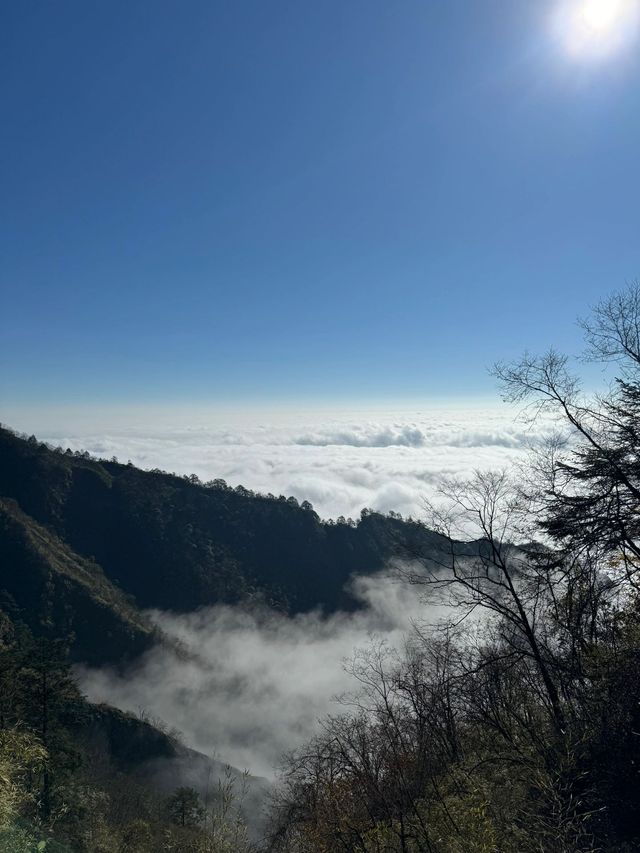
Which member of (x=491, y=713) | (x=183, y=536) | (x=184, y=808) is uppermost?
(x=491, y=713)

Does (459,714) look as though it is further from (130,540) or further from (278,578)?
(130,540)

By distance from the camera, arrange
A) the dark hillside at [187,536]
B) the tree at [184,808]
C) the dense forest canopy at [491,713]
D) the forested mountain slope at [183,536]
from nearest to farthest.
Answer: the dense forest canopy at [491,713]
the tree at [184,808]
the forested mountain slope at [183,536]
the dark hillside at [187,536]

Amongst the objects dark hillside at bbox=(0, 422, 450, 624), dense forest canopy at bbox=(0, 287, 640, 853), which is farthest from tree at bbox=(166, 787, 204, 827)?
dark hillside at bbox=(0, 422, 450, 624)

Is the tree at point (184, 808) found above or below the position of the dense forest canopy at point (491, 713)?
below

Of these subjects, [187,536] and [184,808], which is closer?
[184,808]

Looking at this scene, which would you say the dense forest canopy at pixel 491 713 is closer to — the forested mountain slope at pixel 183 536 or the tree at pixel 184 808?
the tree at pixel 184 808

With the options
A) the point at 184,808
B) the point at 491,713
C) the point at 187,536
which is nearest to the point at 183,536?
the point at 187,536

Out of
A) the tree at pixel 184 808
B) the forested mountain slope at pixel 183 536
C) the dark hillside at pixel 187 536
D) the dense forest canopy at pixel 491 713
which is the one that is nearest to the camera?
the dense forest canopy at pixel 491 713

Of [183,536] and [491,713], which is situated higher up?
[491,713]

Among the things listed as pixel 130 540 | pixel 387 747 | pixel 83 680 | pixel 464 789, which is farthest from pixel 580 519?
pixel 130 540

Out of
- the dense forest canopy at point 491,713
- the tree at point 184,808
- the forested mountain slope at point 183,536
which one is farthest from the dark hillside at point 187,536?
the dense forest canopy at point 491,713

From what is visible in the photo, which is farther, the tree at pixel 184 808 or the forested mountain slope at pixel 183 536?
the forested mountain slope at pixel 183 536

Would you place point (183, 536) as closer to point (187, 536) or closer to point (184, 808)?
point (187, 536)

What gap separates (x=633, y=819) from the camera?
19.0ft
